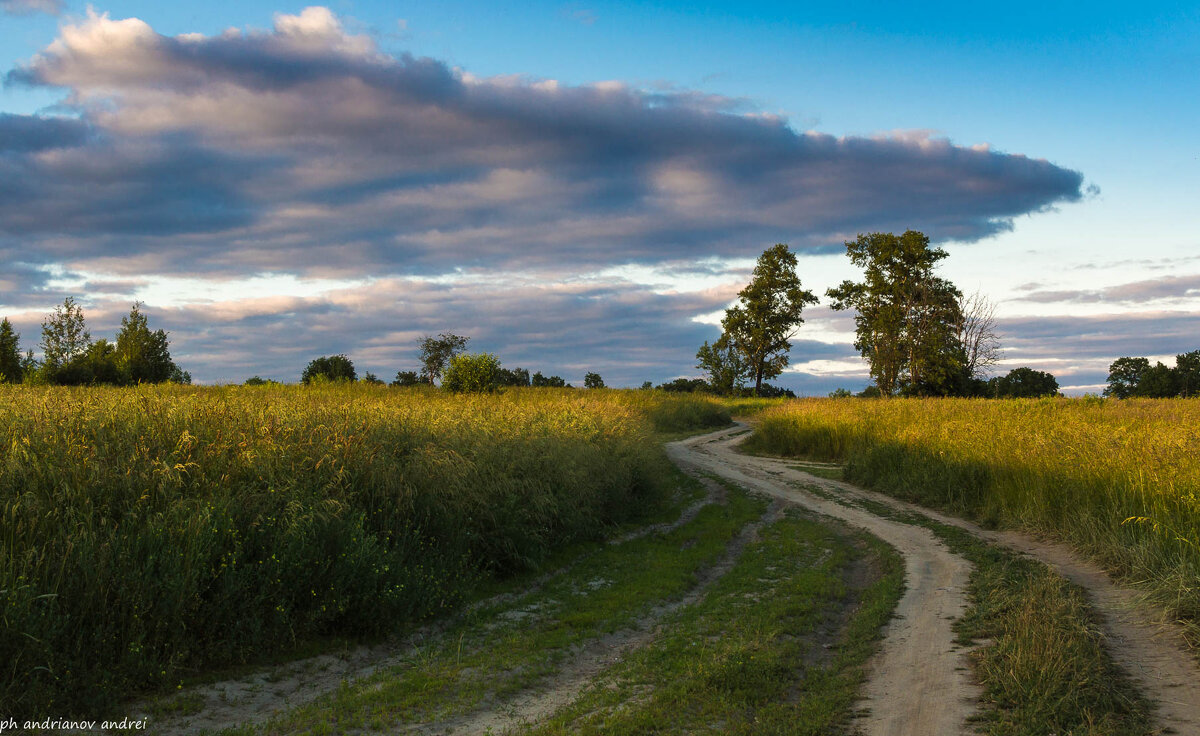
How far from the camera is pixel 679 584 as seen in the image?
927cm

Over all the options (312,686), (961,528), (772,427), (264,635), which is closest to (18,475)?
(264,635)

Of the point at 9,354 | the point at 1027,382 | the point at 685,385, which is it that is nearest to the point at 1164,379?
the point at 1027,382

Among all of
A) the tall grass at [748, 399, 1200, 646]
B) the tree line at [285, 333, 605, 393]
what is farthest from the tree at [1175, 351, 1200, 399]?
the tree line at [285, 333, 605, 393]

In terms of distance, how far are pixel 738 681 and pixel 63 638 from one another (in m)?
5.24

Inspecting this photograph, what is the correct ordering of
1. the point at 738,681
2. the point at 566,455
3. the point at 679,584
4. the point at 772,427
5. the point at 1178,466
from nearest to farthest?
the point at 738,681, the point at 679,584, the point at 1178,466, the point at 566,455, the point at 772,427

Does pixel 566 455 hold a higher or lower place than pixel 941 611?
higher

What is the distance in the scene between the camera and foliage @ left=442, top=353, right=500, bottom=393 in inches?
971

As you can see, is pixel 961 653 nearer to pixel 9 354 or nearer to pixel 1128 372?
pixel 9 354

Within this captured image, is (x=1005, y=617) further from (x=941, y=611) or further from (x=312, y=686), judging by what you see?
(x=312, y=686)

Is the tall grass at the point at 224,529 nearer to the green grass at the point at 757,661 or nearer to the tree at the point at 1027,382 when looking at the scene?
the green grass at the point at 757,661

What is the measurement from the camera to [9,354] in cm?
3003

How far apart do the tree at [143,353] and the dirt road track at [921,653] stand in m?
29.4

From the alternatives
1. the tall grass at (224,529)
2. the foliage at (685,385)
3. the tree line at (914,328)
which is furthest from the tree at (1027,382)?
the tall grass at (224,529)

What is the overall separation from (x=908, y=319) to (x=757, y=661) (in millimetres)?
47465
